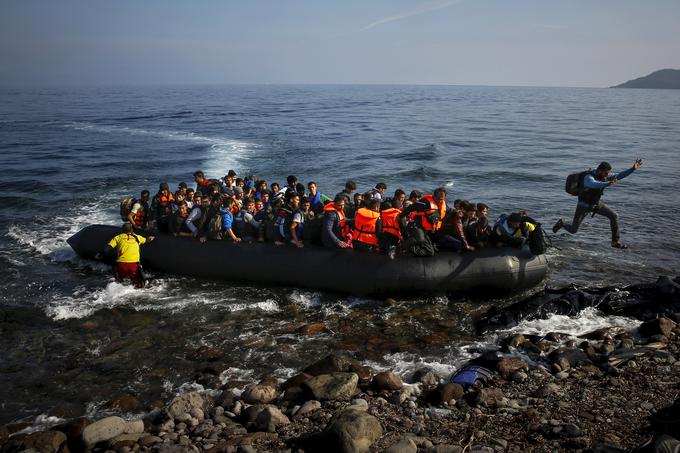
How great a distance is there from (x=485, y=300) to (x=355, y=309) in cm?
276

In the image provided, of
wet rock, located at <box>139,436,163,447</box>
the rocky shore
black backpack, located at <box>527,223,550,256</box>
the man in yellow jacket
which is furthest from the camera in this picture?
the man in yellow jacket

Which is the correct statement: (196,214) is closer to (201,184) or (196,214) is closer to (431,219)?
(201,184)

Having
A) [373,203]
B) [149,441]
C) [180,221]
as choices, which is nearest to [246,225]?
[180,221]

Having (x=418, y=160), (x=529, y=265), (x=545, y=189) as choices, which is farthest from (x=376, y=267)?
(x=418, y=160)

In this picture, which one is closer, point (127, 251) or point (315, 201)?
point (127, 251)

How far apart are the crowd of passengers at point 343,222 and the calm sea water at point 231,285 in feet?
4.02

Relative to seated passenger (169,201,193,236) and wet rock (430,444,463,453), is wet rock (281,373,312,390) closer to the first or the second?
wet rock (430,444,463,453)

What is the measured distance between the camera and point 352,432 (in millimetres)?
5277

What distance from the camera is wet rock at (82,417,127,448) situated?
19.3ft

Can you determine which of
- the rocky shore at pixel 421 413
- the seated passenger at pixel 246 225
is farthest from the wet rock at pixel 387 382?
the seated passenger at pixel 246 225

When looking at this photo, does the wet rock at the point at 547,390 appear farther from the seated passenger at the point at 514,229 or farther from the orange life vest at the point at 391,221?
the orange life vest at the point at 391,221

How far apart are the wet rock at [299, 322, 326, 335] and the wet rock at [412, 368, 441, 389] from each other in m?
2.44

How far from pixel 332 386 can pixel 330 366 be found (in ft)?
2.60

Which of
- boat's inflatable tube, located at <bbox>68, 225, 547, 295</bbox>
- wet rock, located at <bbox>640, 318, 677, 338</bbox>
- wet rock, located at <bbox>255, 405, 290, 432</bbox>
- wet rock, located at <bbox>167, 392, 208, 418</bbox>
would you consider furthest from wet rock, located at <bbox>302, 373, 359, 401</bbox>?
wet rock, located at <bbox>640, 318, 677, 338</bbox>
